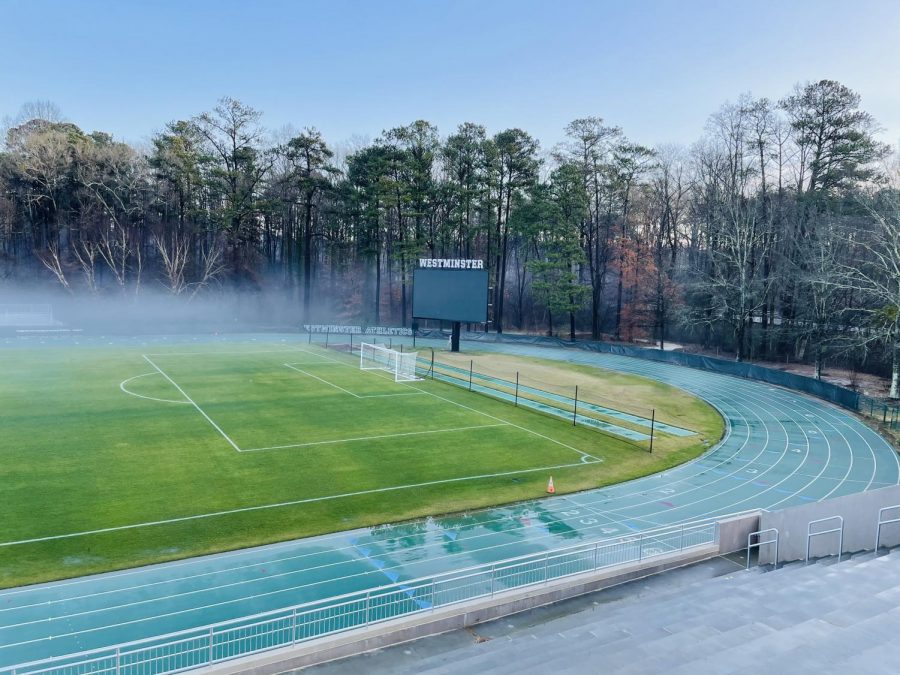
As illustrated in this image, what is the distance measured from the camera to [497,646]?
349 inches

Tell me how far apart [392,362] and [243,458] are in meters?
21.5

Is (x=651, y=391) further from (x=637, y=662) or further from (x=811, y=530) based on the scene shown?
(x=637, y=662)

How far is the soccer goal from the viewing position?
118ft

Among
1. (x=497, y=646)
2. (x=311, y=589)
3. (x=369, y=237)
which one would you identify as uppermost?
(x=369, y=237)

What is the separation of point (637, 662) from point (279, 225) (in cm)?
7278

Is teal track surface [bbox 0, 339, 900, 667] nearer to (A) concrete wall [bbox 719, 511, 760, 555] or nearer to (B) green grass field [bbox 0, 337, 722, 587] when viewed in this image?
(B) green grass field [bbox 0, 337, 722, 587]

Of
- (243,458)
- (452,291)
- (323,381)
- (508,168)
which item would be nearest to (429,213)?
(508,168)

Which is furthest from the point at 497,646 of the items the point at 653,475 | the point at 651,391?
the point at 651,391

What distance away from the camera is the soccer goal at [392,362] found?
3585cm

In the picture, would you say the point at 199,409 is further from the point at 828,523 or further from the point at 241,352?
the point at 828,523

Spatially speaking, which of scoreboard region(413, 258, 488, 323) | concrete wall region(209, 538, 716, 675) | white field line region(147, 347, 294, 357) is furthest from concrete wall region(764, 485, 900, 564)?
white field line region(147, 347, 294, 357)

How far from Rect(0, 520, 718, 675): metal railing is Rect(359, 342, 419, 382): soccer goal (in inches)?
876

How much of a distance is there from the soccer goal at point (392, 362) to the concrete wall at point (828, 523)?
24920 millimetres

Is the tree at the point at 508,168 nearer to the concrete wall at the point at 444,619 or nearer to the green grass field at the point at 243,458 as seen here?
the green grass field at the point at 243,458
